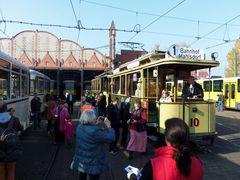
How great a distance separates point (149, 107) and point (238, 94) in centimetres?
1726

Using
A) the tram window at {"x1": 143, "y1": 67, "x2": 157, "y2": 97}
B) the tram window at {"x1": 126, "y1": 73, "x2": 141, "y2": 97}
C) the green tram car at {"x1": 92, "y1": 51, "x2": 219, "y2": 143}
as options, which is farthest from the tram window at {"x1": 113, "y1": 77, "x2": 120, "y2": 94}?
the tram window at {"x1": 143, "y1": 67, "x2": 157, "y2": 97}

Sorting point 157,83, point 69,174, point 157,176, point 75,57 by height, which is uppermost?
point 75,57

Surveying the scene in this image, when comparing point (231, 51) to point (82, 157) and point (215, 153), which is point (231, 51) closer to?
point (215, 153)

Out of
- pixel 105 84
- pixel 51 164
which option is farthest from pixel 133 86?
pixel 105 84

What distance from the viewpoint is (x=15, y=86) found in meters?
11.5

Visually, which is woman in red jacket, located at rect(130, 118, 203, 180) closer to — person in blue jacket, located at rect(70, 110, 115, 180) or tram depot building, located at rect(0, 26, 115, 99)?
person in blue jacket, located at rect(70, 110, 115, 180)

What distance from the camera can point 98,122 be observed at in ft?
17.6

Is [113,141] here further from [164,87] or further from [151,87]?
[164,87]

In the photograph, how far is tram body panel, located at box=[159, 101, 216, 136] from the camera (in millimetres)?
10633

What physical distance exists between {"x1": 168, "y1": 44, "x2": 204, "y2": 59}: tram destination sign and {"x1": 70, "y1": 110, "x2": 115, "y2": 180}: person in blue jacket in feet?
21.1

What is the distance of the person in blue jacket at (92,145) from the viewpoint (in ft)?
17.0

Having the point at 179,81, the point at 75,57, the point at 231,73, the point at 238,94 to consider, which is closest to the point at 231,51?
the point at 231,73

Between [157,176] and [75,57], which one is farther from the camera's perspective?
[75,57]

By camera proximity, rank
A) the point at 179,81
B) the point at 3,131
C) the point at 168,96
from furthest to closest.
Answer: the point at 179,81
the point at 168,96
the point at 3,131
